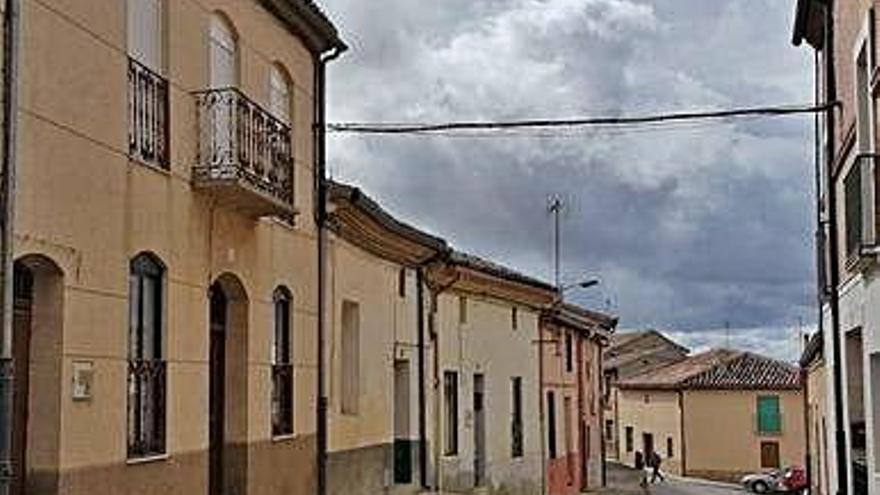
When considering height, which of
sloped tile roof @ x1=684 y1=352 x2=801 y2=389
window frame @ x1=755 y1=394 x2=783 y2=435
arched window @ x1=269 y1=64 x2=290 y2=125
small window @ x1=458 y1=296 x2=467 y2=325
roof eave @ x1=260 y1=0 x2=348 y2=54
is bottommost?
window frame @ x1=755 y1=394 x2=783 y2=435

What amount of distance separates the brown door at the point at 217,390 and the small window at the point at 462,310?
1206cm

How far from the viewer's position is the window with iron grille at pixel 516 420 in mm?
31516

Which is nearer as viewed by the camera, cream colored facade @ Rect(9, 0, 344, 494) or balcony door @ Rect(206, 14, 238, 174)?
cream colored facade @ Rect(9, 0, 344, 494)

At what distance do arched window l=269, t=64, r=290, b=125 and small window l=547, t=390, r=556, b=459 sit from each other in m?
19.8

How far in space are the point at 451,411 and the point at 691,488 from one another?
1253 inches

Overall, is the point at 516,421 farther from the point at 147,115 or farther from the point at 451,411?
the point at 147,115

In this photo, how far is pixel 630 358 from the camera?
87438 mm

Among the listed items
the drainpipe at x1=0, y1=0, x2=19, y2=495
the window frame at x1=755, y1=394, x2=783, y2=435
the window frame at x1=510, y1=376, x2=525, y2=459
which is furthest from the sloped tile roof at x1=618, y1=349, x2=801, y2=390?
the drainpipe at x1=0, y1=0, x2=19, y2=495

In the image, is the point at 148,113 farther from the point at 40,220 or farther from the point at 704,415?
the point at 704,415

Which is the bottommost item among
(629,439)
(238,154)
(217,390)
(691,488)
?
(691,488)

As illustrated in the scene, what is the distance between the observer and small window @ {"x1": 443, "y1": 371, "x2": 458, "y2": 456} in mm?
25922

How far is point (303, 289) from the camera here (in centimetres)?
1717

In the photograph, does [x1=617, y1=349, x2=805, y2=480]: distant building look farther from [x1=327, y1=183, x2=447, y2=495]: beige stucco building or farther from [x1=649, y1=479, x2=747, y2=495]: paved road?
[x1=327, y1=183, x2=447, y2=495]: beige stucco building

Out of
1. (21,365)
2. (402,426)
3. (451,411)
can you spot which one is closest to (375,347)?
(402,426)
